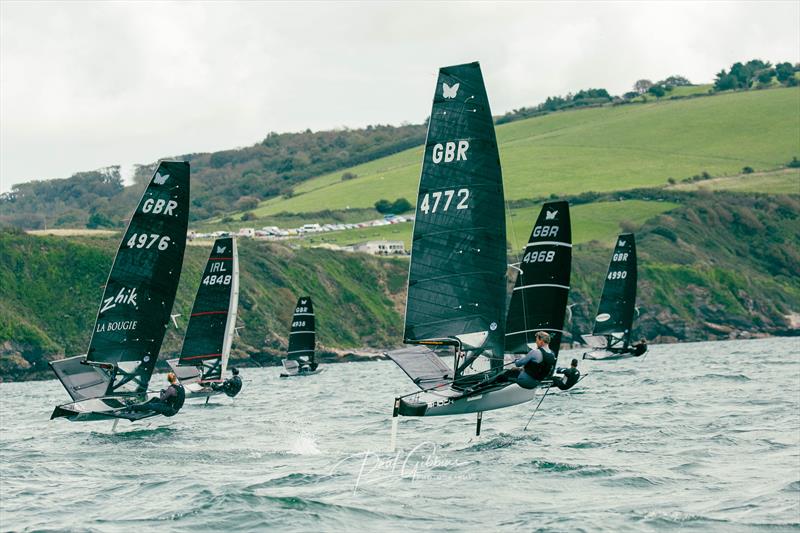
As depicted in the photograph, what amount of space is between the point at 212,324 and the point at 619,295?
30415 mm

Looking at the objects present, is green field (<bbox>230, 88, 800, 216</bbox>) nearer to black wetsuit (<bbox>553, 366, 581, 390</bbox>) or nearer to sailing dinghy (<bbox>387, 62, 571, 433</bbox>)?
sailing dinghy (<bbox>387, 62, 571, 433</bbox>)

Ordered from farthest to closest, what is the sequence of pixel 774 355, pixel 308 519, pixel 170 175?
pixel 774 355
pixel 170 175
pixel 308 519

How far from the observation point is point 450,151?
2870cm

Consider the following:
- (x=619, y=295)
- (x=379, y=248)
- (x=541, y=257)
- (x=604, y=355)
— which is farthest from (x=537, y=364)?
(x=379, y=248)

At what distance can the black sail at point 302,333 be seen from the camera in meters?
78.3

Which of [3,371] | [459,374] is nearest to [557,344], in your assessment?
[459,374]

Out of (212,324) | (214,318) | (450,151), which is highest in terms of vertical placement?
(450,151)

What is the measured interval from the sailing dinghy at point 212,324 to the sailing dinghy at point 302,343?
26263 millimetres

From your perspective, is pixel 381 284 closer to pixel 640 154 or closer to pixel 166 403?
pixel 640 154

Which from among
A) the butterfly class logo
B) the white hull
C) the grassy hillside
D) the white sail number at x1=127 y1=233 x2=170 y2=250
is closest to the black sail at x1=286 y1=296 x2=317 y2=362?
the white hull

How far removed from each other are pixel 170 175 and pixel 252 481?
54.8ft

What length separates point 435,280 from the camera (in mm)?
28500

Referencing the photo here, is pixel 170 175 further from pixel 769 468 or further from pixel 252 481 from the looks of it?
pixel 769 468

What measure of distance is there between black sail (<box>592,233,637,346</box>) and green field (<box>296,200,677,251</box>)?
63.9m
